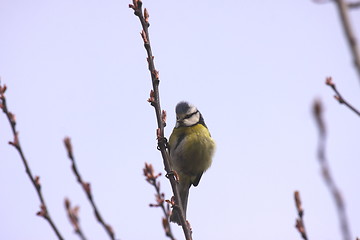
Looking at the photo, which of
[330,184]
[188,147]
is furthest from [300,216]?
[188,147]

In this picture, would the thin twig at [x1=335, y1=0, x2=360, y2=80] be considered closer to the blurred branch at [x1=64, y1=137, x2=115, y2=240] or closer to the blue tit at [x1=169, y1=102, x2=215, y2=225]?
the blurred branch at [x1=64, y1=137, x2=115, y2=240]

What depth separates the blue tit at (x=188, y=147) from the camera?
25.3 feet

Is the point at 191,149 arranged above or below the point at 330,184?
above

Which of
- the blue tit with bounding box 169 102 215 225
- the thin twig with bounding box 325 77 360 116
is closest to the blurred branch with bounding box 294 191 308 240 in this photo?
the thin twig with bounding box 325 77 360 116

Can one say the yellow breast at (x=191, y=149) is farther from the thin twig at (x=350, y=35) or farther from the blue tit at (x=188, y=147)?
the thin twig at (x=350, y=35)

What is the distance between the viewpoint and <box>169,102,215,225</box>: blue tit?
771cm

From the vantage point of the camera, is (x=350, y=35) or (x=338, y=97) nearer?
(x=350, y=35)

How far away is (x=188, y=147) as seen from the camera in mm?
7684

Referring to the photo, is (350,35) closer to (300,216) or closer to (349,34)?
(349,34)

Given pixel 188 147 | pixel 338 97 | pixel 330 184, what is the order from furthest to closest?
pixel 188 147 → pixel 338 97 → pixel 330 184

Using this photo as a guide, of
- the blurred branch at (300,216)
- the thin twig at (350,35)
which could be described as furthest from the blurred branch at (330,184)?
the blurred branch at (300,216)

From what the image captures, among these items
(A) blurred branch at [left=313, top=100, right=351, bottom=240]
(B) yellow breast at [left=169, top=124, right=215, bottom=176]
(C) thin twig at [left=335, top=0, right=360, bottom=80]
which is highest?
(B) yellow breast at [left=169, top=124, right=215, bottom=176]

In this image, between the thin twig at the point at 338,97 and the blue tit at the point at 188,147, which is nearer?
the thin twig at the point at 338,97

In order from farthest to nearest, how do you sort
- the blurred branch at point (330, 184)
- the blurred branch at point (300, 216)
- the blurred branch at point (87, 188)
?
the blurred branch at point (300, 216) → the blurred branch at point (87, 188) → the blurred branch at point (330, 184)
